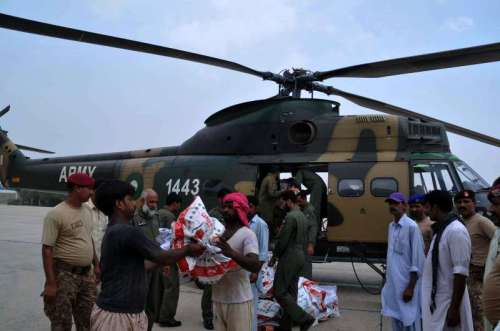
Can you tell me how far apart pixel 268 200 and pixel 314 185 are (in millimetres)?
874

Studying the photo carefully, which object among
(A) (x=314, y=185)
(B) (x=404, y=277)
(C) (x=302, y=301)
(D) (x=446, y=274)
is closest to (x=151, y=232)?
(C) (x=302, y=301)

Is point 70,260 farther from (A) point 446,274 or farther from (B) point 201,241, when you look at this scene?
(A) point 446,274

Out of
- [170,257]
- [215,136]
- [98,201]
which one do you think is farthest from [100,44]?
[170,257]

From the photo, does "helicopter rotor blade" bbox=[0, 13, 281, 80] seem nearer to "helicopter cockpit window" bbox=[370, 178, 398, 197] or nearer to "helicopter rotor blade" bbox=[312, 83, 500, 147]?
"helicopter rotor blade" bbox=[312, 83, 500, 147]

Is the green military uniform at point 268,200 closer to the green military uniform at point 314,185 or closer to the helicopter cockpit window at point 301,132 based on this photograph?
the green military uniform at point 314,185

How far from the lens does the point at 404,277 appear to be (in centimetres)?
455

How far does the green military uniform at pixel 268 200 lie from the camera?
825 cm

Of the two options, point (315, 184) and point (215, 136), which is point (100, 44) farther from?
point (315, 184)

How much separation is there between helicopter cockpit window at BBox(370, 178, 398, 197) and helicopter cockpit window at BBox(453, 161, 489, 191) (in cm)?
107

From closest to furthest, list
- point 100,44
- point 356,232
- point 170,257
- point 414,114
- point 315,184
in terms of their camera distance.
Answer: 1. point 170,257
2. point 100,44
3. point 356,232
4. point 315,184
5. point 414,114

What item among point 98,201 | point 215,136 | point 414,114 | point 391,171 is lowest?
point 98,201

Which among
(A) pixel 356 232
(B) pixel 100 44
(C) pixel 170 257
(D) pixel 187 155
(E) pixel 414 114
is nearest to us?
(C) pixel 170 257

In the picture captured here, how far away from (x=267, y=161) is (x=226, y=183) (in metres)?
0.89

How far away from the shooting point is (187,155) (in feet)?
31.9
